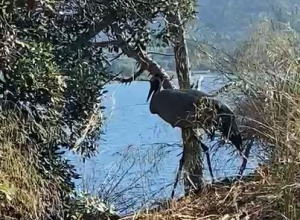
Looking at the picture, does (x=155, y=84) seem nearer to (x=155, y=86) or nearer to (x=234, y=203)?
(x=155, y=86)

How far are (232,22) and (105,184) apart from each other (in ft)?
3.71

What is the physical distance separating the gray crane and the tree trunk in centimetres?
9

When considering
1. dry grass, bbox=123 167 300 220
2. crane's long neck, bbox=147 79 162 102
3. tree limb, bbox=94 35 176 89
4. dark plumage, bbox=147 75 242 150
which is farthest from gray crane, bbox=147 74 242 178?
tree limb, bbox=94 35 176 89

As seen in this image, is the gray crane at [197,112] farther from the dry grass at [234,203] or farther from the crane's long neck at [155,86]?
the crane's long neck at [155,86]

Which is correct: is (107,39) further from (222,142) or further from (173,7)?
(222,142)

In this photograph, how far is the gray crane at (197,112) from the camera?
3152 mm

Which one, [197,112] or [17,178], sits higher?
[197,112]

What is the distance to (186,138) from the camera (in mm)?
3445

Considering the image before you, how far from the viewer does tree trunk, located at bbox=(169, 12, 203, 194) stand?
327 cm

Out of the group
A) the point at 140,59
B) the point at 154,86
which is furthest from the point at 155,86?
the point at 140,59

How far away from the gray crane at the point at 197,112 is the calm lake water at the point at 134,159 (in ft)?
0.42

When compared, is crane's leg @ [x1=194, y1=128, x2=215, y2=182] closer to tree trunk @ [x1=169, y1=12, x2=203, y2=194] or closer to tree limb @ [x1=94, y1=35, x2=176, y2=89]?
tree trunk @ [x1=169, y1=12, x2=203, y2=194]

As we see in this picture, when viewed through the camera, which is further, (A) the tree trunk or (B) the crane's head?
(B) the crane's head

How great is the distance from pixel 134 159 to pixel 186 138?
0.29m
